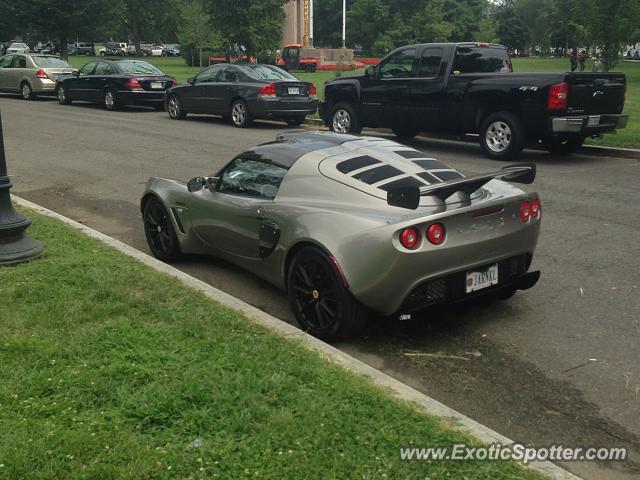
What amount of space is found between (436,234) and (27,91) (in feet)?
83.4

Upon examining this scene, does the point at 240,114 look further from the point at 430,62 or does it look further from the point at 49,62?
the point at 49,62

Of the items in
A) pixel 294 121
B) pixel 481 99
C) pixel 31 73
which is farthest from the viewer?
pixel 31 73

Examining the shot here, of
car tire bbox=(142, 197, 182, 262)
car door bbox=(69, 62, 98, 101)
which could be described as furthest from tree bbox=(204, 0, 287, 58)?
car tire bbox=(142, 197, 182, 262)

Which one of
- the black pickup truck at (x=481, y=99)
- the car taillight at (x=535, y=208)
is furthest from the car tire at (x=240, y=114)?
the car taillight at (x=535, y=208)

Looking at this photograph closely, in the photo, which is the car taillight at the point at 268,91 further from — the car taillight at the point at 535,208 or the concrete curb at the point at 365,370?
the car taillight at the point at 535,208

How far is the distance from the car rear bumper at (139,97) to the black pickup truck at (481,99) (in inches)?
318

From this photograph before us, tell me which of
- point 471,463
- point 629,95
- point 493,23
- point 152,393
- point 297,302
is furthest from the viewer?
point 493,23

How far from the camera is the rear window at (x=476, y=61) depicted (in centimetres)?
1341

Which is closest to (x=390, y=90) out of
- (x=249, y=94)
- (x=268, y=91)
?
(x=268, y=91)

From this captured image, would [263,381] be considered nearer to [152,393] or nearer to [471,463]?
[152,393]

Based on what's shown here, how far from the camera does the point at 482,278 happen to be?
4859 mm

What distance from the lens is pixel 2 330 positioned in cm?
459

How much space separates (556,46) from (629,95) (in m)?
80.5

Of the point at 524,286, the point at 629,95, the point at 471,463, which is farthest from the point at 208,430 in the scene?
the point at 629,95
